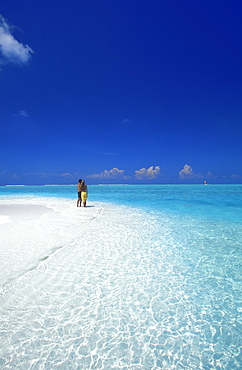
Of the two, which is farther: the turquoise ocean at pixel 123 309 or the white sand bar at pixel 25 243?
the white sand bar at pixel 25 243

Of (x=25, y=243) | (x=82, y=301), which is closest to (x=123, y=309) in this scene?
(x=82, y=301)

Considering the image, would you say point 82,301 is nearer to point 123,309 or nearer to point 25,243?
point 123,309

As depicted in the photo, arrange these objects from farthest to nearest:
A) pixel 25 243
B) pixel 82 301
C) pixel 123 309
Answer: pixel 25 243, pixel 82 301, pixel 123 309

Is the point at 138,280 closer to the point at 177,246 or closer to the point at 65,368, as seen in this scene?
the point at 65,368

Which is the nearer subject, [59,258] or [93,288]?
[93,288]

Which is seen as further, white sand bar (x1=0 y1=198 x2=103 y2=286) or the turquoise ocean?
white sand bar (x1=0 y1=198 x2=103 y2=286)

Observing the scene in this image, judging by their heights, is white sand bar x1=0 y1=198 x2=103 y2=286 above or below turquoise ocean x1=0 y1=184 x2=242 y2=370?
above

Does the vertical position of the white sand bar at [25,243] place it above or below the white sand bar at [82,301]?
above

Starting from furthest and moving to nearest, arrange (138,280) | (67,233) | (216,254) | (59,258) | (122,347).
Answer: (67,233) < (216,254) < (59,258) < (138,280) < (122,347)

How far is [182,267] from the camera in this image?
4930 millimetres

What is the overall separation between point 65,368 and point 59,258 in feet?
10.4

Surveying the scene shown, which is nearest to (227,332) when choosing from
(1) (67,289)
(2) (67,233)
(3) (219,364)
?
(3) (219,364)

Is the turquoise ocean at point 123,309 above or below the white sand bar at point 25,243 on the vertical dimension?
below

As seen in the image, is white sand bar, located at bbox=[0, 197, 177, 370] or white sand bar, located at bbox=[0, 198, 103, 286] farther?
white sand bar, located at bbox=[0, 198, 103, 286]
